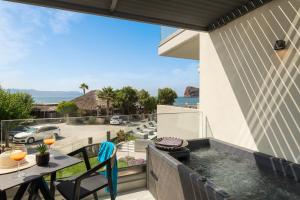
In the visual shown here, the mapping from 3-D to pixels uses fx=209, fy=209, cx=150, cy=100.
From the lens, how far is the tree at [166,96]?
33.4 m

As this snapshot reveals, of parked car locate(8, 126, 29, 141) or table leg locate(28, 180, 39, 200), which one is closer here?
table leg locate(28, 180, 39, 200)

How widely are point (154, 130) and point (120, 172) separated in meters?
2.77

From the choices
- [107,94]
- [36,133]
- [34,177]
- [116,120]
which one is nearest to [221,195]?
[34,177]

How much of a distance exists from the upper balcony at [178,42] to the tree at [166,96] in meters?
24.8

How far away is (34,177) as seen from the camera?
2012 millimetres

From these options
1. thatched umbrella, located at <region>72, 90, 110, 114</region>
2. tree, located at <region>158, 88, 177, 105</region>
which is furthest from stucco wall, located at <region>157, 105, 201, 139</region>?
thatched umbrella, located at <region>72, 90, 110, 114</region>

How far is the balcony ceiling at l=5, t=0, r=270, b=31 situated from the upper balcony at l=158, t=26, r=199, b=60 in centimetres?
177

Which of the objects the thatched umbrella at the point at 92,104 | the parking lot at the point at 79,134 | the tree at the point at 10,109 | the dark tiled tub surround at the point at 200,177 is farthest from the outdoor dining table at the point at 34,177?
the thatched umbrella at the point at 92,104

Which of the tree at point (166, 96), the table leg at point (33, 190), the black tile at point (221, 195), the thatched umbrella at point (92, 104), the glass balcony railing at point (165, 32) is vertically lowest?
the table leg at point (33, 190)

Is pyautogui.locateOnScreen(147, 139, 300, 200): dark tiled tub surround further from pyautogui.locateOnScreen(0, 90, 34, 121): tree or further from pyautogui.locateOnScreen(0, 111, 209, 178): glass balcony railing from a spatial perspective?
pyautogui.locateOnScreen(0, 90, 34, 121): tree

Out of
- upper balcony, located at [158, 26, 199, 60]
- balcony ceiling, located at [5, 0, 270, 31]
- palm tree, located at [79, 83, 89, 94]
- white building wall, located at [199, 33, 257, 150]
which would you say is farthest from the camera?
palm tree, located at [79, 83, 89, 94]

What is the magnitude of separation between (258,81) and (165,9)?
7.16 ft

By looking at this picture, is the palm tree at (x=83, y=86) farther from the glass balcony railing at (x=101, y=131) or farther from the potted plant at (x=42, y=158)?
the potted plant at (x=42, y=158)

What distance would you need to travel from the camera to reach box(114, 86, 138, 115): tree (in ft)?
111
